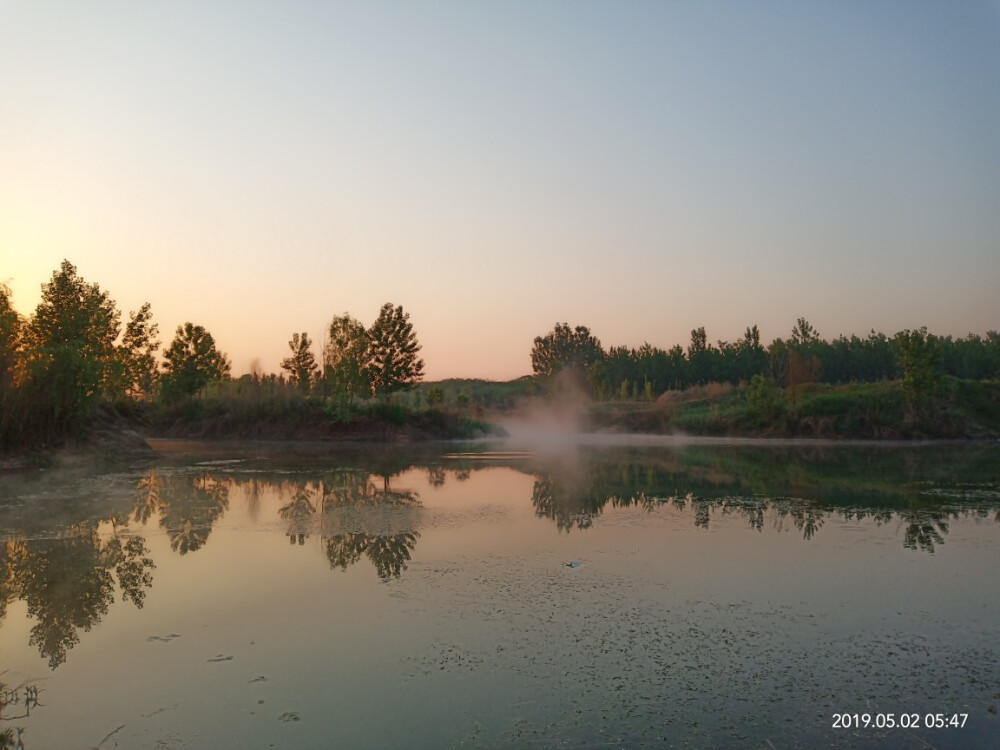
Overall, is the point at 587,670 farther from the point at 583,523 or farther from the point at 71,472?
the point at 71,472

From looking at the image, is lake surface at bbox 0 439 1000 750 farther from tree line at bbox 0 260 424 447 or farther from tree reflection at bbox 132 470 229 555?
tree line at bbox 0 260 424 447

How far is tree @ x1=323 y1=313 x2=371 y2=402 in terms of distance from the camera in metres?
50.9

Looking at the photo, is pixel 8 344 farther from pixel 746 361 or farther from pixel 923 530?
pixel 746 361

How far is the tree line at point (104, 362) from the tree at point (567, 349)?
223 ft

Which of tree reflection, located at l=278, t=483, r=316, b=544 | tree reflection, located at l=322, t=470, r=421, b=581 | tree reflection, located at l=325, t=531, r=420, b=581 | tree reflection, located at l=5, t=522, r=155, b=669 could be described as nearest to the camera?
tree reflection, located at l=5, t=522, r=155, b=669

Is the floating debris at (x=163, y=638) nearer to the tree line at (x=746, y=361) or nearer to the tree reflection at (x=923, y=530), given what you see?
the tree reflection at (x=923, y=530)

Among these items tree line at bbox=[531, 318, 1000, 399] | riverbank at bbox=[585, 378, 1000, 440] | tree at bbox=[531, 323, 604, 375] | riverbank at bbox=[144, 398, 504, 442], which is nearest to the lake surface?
riverbank at bbox=[144, 398, 504, 442]

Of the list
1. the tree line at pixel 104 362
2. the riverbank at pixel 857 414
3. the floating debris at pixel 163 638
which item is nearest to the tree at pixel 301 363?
the tree line at pixel 104 362

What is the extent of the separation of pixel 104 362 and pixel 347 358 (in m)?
16.7

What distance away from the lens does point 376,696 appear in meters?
5.93

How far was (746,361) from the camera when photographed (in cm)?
10419

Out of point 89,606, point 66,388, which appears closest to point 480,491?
point 89,606

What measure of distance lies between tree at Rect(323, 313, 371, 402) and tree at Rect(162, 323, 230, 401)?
13.7m

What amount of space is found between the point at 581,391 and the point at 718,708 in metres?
93.3
